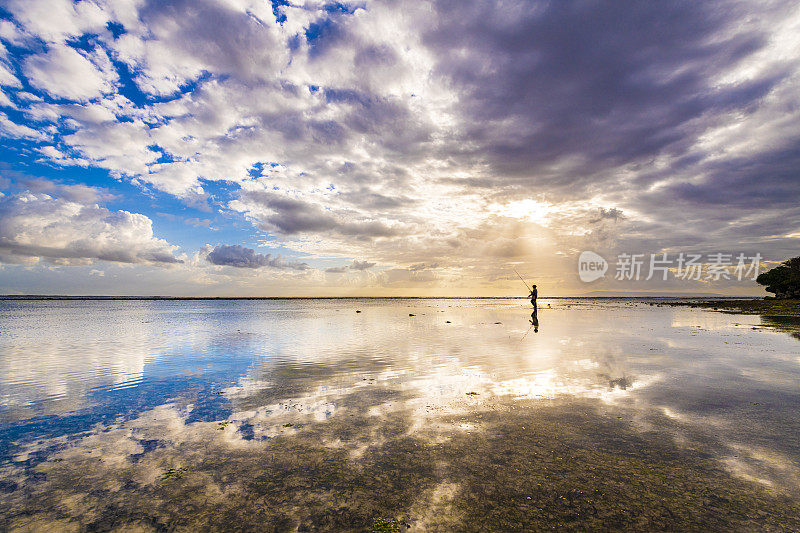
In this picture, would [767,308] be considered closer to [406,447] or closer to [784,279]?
[784,279]

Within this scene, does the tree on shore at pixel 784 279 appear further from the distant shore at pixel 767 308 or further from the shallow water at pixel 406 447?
the shallow water at pixel 406 447

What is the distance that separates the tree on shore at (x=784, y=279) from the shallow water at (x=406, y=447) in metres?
120

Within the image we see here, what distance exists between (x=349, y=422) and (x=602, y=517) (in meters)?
6.76

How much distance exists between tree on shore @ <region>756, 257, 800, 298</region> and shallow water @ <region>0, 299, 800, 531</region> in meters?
120

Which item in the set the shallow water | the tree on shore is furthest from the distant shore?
the shallow water

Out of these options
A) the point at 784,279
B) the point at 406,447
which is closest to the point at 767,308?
the point at 784,279

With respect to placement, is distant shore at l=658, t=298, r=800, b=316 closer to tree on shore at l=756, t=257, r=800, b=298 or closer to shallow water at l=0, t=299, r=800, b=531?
tree on shore at l=756, t=257, r=800, b=298

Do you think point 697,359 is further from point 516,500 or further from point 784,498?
point 516,500

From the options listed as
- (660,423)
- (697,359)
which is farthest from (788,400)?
(697,359)

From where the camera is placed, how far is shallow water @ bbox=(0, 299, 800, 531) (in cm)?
619

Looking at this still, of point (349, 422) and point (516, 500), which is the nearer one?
point (516, 500)

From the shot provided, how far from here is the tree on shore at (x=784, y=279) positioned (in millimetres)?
102312

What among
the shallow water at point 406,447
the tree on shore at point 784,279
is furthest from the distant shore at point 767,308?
the shallow water at point 406,447

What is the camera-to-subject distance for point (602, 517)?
5.96m
